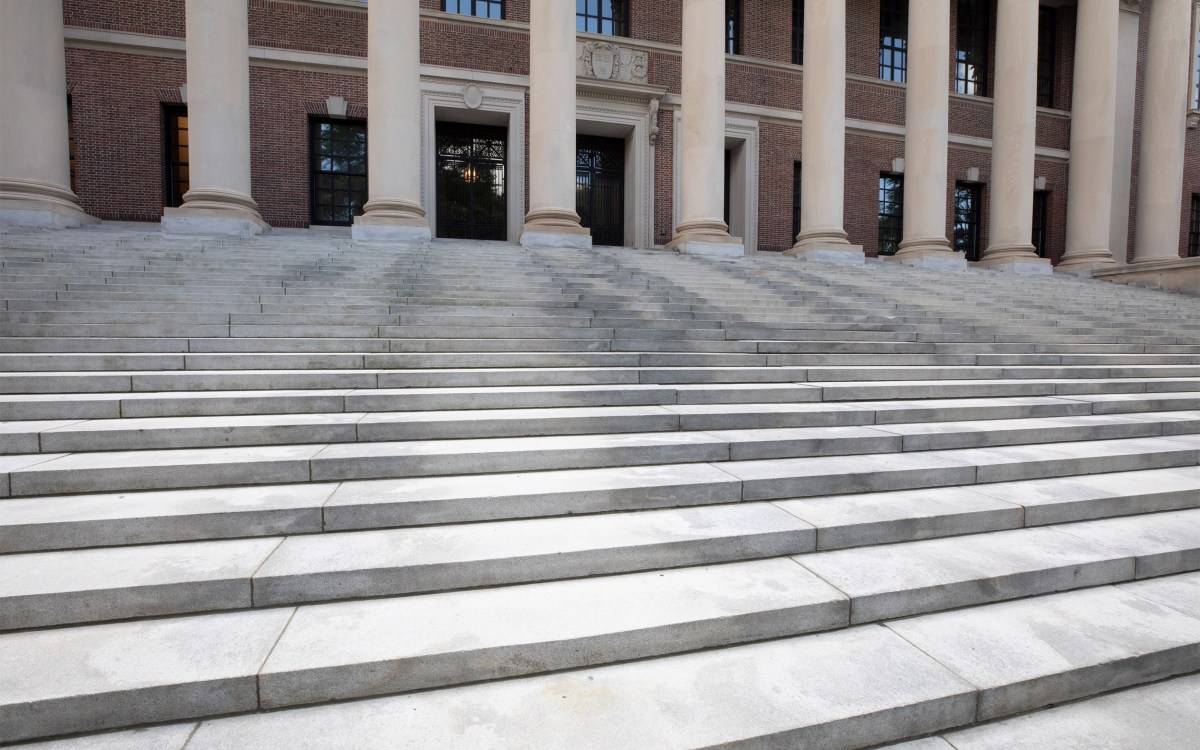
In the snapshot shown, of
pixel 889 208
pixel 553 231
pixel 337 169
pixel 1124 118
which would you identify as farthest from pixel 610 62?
pixel 1124 118

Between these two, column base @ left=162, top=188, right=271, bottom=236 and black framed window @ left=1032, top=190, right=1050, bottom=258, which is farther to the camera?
black framed window @ left=1032, top=190, right=1050, bottom=258

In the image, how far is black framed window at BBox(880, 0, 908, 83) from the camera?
22.8 m

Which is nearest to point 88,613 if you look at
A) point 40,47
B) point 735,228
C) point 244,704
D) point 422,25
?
point 244,704

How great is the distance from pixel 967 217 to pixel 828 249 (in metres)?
11.9

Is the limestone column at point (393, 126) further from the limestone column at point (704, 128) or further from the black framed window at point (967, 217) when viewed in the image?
the black framed window at point (967, 217)

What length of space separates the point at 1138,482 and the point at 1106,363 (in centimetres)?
458

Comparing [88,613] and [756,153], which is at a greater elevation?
[756,153]

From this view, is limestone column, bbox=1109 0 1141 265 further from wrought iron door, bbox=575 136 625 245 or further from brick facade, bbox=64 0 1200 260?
wrought iron door, bbox=575 136 625 245

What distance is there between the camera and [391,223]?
12.6m

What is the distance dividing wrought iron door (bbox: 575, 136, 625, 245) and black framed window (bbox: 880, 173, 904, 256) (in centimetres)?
986

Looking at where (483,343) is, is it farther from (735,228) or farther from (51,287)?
(735,228)

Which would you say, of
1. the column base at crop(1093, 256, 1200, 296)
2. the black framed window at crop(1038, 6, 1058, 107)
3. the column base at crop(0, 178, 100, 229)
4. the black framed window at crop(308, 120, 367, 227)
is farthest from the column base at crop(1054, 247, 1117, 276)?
the column base at crop(0, 178, 100, 229)

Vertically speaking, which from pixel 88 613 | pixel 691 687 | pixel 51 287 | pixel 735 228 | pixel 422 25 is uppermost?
pixel 422 25

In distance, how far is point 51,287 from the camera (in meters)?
7.20
